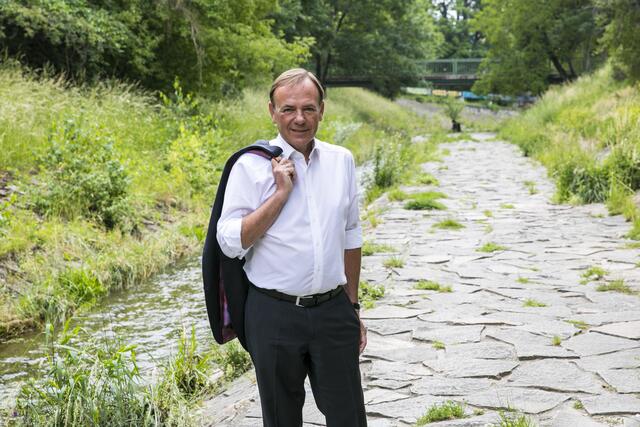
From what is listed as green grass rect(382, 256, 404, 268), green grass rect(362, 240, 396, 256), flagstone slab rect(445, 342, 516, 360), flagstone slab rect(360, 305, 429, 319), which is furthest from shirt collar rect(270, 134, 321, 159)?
green grass rect(362, 240, 396, 256)

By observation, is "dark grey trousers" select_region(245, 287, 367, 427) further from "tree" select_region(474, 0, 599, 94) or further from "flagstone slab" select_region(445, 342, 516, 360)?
"tree" select_region(474, 0, 599, 94)

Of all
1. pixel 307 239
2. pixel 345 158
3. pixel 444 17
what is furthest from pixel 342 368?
pixel 444 17

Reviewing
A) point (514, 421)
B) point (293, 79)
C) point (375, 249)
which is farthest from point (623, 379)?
point (375, 249)

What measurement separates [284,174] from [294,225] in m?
0.19

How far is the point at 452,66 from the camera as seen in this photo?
54.2 m

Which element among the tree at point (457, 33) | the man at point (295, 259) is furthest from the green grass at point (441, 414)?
the tree at point (457, 33)

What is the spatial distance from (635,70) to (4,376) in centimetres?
1754

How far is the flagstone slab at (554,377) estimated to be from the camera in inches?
165

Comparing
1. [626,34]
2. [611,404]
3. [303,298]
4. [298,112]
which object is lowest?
[611,404]

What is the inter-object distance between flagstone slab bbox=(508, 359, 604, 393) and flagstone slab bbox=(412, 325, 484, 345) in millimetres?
630

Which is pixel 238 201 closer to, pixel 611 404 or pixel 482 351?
pixel 611 404

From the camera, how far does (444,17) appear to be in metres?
75.1

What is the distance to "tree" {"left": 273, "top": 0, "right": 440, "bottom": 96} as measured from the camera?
35719 mm

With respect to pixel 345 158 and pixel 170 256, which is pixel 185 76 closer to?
pixel 170 256
